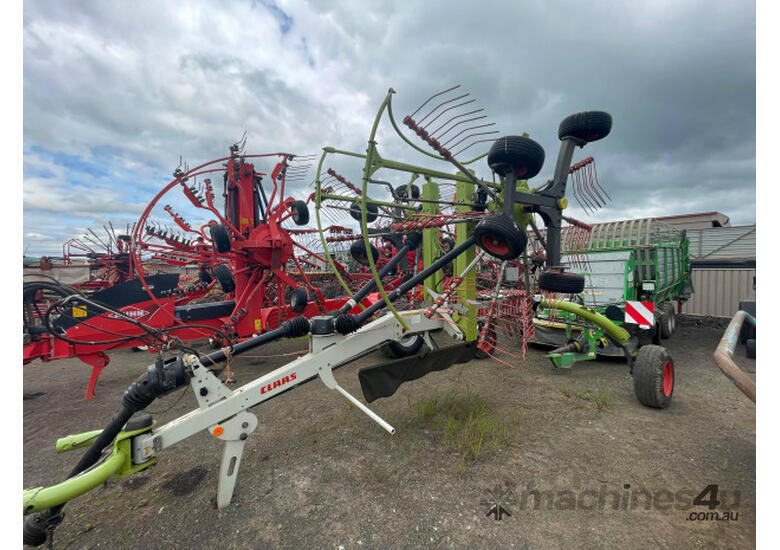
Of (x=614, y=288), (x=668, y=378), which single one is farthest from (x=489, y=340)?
(x=614, y=288)

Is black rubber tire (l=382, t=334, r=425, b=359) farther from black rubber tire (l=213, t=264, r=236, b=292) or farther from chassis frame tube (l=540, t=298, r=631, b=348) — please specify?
black rubber tire (l=213, t=264, r=236, b=292)

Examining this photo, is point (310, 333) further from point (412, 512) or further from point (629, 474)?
point (629, 474)

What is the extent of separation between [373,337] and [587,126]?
2629mm

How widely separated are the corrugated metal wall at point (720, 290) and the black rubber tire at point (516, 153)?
12.1 metres

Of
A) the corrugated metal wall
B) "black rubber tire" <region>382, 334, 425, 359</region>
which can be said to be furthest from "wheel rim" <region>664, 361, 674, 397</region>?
the corrugated metal wall

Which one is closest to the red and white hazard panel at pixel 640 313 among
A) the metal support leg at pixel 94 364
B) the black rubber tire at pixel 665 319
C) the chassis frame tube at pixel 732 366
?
the black rubber tire at pixel 665 319

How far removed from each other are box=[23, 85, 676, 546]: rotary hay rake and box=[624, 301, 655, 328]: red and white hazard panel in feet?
6.75

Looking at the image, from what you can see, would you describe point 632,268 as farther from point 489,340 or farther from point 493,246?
point 493,246

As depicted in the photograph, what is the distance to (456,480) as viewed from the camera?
105 inches

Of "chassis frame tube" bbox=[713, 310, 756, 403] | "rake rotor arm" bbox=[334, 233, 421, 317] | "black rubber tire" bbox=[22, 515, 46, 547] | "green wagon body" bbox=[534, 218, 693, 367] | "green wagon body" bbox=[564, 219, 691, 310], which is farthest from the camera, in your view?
"green wagon body" bbox=[564, 219, 691, 310]

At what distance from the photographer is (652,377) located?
3.80m

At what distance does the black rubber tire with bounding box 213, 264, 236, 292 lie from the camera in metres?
6.12

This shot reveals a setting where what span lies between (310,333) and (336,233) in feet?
13.1

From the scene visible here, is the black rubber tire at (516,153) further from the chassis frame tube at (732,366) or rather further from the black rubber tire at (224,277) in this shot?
the black rubber tire at (224,277)
